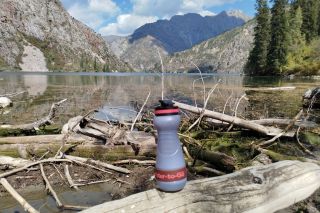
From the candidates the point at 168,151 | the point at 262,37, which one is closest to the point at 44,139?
the point at 168,151

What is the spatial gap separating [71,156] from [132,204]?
506 cm

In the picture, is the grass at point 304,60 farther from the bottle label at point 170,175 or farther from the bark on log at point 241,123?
the bottle label at point 170,175

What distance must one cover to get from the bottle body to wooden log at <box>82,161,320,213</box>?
221 millimetres

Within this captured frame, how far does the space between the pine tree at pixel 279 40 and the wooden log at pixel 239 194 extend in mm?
92868

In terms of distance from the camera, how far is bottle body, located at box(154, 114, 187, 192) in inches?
180

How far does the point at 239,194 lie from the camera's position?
5.24m

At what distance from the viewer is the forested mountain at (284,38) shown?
94.6 metres

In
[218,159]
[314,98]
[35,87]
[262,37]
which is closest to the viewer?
[218,159]

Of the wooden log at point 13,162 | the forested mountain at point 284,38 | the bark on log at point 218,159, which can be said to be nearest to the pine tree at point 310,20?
the forested mountain at point 284,38

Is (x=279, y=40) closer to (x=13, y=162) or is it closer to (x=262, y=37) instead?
(x=262, y=37)

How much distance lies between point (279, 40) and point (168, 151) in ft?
324

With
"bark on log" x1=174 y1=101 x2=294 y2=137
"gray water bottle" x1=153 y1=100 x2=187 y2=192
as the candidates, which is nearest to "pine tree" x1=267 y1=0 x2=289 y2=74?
"bark on log" x1=174 y1=101 x2=294 y2=137

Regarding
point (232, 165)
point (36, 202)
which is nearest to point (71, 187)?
point (36, 202)

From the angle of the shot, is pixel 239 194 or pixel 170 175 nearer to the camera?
pixel 170 175
